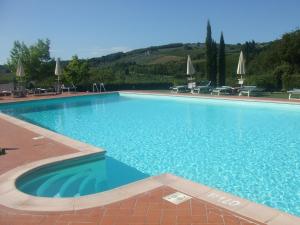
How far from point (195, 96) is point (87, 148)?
13.1m

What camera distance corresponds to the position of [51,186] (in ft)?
17.2

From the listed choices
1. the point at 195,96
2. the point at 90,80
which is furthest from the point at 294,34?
the point at 90,80

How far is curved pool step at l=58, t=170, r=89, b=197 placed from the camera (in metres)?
5.18

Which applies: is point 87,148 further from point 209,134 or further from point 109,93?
point 109,93

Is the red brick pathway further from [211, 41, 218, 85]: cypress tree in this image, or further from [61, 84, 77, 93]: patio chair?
[61, 84, 77, 93]: patio chair

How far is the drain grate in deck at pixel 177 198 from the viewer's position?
148 inches

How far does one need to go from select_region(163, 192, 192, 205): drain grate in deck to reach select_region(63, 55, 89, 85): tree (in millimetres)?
22611

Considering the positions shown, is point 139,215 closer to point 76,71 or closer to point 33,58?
point 76,71

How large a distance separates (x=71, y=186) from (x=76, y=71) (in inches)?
825

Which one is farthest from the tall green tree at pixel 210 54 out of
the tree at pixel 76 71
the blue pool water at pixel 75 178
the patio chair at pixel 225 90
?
the blue pool water at pixel 75 178

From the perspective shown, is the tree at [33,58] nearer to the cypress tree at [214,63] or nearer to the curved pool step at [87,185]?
the cypress tree at [214,63]

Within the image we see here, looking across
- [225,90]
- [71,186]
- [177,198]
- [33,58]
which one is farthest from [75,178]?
[33,58]

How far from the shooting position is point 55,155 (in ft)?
19.7

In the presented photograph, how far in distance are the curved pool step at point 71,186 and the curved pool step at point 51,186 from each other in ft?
0.26
